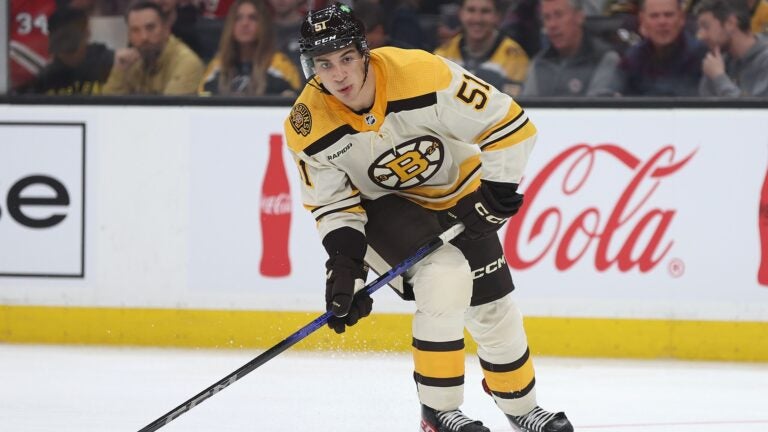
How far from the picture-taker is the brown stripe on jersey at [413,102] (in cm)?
287

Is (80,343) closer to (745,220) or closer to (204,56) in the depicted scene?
(204,56)

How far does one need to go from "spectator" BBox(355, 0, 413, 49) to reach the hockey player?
6.24ft

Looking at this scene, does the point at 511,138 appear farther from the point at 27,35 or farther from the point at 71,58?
the point at 27,35

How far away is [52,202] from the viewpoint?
493 cm

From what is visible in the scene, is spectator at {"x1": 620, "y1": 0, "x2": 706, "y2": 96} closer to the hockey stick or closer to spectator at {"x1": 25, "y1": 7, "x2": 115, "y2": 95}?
the hockey stick

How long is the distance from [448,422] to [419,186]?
59cm

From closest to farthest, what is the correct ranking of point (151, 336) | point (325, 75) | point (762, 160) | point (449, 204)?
point (325, 75) < point (449, 204) < point (762, 160) < point (151, 336)

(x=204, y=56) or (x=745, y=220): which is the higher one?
(x=204, y=56)

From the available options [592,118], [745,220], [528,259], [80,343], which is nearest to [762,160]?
[745,220]

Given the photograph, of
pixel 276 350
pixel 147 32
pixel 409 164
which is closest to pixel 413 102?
pixel 409 164

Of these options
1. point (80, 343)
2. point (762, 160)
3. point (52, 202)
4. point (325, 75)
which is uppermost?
point (325, 75)

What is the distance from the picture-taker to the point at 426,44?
4.96 meters

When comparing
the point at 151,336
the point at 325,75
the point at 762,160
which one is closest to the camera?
the point at 325,75

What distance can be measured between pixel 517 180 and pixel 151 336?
2385 millimetres
